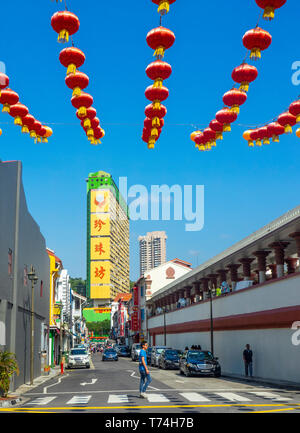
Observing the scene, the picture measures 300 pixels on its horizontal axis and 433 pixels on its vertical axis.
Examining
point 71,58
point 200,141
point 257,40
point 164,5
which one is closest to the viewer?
point 164,5

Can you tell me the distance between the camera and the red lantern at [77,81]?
526 inches

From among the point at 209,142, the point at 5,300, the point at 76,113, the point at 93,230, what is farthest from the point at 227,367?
the point at 93,230

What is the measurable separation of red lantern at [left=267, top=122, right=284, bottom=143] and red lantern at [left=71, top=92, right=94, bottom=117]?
5.54 meters

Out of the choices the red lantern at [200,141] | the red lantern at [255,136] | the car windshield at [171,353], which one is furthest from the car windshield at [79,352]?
the red lantern at [255,136]

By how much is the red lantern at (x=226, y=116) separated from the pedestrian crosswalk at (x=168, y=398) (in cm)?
824

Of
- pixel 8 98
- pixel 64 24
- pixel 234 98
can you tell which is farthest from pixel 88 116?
pixel 234 98

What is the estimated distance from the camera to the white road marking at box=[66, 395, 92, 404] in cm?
1710

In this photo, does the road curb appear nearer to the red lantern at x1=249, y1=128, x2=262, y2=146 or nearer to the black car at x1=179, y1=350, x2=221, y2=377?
the red lantern at x1=249, y1=128, x2=262, y2=146

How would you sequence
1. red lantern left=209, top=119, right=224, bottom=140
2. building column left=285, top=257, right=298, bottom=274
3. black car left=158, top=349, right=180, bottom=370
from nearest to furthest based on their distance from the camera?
red lantern left=209, top=119, right=224, bottom=140 < building column left=285, top=257, right=298, bottom=274 < black car left=158, top=349, right=180, bottom=370

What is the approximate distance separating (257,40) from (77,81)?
4.41 meters

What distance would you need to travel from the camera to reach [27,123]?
51.8 ft

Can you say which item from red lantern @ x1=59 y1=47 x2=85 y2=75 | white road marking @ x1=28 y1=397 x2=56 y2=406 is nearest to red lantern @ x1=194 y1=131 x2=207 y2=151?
red lantern @ x1=59 y1=47 x2=85 y2=75

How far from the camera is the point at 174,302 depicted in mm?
64062

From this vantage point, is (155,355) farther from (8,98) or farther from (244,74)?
(244,74)
